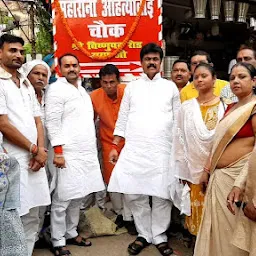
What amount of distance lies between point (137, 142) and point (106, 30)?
151 cm

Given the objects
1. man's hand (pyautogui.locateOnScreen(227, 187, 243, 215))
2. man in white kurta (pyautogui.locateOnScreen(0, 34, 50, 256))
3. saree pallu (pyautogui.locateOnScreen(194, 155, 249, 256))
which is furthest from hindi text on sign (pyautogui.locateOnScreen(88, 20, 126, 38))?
man's hand (pyautogui.locateOnScreen(227, 187, 243, 215))

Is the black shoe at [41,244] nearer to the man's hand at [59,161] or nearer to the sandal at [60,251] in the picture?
the sandal at [60,251]

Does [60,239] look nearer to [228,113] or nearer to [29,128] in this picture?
[29,128]

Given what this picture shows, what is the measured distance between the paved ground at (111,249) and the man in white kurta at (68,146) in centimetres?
18

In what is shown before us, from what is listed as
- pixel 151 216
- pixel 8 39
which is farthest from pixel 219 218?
pixel 8 39

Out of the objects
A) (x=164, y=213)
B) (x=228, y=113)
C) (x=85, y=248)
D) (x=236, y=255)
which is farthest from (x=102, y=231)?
(x=228, y=113)

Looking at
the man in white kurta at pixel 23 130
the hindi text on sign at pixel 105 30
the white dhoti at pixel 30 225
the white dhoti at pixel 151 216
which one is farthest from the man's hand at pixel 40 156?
the hindi text on sign at pixel 105 30

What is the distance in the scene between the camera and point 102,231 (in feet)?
12.8

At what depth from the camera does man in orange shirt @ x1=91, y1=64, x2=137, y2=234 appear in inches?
156

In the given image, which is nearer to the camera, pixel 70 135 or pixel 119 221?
pixel 70 135

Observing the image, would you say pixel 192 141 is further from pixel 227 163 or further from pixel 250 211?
pixel 250 211

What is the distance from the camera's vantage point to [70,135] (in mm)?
3480

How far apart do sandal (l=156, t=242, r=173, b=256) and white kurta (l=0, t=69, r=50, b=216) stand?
110 centimetres

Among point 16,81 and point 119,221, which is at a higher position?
point 16,81
